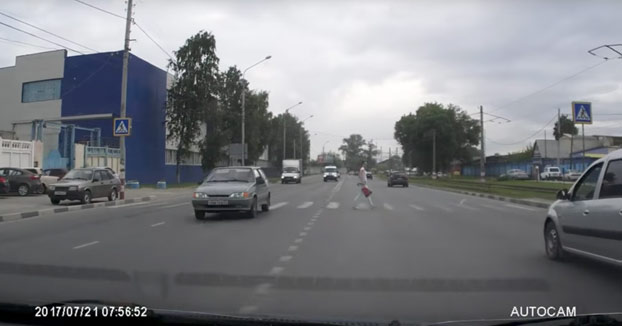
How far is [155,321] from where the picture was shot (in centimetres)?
385

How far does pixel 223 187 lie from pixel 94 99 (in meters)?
30.3

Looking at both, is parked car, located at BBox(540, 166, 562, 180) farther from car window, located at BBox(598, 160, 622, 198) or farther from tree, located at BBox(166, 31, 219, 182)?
car window, located at BBox(598, 160, 622, 198)

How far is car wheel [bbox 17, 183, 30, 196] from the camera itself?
79.5 feet

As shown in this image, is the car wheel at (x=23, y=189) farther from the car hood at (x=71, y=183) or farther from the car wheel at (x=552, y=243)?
the car wheel at (x=552, y=243)

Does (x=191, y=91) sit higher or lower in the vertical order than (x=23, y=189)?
higher

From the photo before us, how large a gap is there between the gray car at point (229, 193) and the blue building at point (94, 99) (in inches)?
987

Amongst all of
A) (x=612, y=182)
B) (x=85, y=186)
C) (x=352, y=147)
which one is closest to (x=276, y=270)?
(x=612, y=182)

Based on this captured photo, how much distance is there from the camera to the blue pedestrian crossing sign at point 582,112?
20.1 metres

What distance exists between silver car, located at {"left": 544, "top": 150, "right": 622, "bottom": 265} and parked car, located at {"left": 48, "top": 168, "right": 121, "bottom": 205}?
17.4 m

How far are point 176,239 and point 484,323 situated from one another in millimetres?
7727

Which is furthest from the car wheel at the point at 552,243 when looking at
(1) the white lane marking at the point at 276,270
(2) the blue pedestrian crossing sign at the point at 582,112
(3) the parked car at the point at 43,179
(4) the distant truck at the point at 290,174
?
(4) the distant truck at the point at 290,174

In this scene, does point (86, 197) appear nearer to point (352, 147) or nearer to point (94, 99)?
point (94, 99)

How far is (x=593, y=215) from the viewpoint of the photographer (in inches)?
260

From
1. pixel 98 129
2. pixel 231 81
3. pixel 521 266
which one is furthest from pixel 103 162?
pixel 521 266
